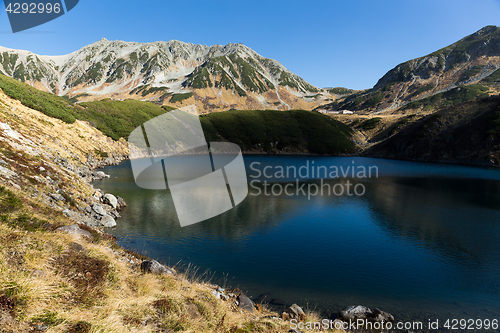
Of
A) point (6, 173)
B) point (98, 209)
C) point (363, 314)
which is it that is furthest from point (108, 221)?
point (363, 314)

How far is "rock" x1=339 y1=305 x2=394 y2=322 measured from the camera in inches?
545

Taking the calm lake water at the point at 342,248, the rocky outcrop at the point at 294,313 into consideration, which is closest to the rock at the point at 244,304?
the rocky outcrop at the point at 294,313

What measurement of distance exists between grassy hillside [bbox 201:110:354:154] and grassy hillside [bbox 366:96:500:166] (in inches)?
982

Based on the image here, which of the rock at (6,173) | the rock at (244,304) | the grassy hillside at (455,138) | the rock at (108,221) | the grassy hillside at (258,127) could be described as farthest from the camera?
the grassy hillside at (258,127)

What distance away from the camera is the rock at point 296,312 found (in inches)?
515

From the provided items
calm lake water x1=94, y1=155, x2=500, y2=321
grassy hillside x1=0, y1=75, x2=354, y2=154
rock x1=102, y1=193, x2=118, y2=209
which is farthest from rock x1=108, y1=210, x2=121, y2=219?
grassy hillside x1=0, y1=75, x2=354, y2=154

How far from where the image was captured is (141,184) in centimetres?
4562

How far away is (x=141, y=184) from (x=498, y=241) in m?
49.6

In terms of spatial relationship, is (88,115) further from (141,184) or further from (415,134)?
(415,134)

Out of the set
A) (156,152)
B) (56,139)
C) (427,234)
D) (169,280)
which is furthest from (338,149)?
(169,280)

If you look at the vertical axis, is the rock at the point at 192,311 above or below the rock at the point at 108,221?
above

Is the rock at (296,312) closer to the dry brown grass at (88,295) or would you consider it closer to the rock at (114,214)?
the dry brown grass at (88,295)

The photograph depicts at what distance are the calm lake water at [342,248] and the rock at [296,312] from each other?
143cm

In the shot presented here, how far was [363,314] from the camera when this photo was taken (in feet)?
46.2
